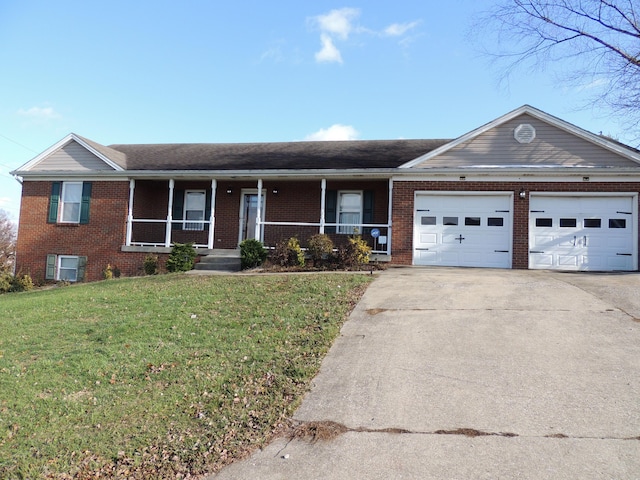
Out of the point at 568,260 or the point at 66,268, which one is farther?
the point at 66,268

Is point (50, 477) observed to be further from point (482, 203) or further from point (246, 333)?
point (482, 203)

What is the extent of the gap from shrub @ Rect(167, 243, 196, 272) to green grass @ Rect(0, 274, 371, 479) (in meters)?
4.51

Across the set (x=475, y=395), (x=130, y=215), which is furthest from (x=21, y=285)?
(x=475, y=395)

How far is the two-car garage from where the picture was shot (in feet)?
43.2

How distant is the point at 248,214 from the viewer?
55.9ft

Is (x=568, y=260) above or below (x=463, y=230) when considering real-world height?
below

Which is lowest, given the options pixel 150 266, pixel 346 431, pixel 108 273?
pixel 346 431

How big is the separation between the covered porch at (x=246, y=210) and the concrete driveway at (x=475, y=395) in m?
7.68

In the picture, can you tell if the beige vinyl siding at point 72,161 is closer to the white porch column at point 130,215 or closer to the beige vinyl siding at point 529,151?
the white porch column at point 130,215

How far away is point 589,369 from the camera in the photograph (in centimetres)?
551

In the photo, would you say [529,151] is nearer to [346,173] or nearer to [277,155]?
[346,173]

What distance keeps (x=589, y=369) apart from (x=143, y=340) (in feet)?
19.6

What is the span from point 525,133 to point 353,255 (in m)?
6.29

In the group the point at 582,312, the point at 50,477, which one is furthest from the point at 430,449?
the point at 582,312
